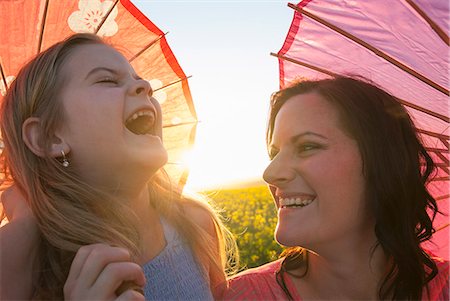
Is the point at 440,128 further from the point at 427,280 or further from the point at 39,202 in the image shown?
the point at 39,202

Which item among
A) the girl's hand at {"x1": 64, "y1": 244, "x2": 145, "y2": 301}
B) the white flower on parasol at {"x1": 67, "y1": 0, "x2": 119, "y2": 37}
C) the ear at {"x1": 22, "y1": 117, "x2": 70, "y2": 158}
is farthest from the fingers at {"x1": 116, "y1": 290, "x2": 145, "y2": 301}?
the white flower on parasol at {"x1": 67, "y1": 0, "x2": 119, "y2": 37}

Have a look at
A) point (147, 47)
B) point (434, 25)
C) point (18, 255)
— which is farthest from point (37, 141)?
point (434, 25)

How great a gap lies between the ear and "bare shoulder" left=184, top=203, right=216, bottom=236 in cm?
96

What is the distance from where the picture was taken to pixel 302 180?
2.74 meters

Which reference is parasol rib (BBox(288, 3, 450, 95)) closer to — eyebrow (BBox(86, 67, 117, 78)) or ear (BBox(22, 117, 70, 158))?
eyebrow (BBox(86, 67, 117, 78))

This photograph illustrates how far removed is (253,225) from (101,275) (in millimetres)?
7101

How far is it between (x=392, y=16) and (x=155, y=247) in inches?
68.6

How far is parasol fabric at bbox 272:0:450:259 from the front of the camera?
2639 mm

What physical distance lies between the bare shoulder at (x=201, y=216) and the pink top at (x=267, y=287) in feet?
1.12

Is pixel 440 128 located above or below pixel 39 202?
above

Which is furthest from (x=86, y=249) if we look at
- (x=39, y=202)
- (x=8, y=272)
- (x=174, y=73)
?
(x=174, y=73)

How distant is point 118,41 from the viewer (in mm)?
3287

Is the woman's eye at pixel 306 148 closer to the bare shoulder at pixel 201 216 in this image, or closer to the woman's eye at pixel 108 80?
the bare shoulder at pixel 201 216

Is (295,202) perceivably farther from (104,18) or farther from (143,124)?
(104,18)
